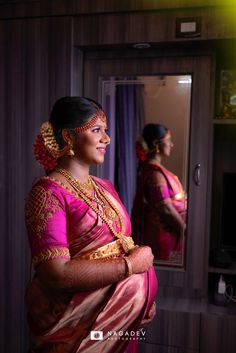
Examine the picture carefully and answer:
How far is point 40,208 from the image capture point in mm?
1138

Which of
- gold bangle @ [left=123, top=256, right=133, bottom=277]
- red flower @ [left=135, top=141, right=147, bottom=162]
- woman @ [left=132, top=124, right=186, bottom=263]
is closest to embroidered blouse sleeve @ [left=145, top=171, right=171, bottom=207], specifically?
woman @ [left=132, top=124, right=186, bottom=263]

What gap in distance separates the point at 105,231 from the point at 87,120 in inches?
15.2

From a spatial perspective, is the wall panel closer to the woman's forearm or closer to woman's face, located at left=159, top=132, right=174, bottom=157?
woman's face, located at left=159, top=132, right=174, bottom=157

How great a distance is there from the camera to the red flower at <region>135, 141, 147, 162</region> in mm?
1959

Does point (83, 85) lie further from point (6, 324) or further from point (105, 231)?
point (6, 324)

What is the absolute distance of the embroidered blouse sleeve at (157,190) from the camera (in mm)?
1944

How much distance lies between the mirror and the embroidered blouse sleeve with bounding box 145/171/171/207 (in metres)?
0.04

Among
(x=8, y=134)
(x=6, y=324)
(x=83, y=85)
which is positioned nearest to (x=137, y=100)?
(x=83, y=85)

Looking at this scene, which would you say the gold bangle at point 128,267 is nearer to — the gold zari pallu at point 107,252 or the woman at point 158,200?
the gold zari pallu at point 107,252

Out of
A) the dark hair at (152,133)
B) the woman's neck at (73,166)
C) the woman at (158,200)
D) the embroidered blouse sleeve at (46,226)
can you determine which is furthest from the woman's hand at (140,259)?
the dark hair at (152,133)

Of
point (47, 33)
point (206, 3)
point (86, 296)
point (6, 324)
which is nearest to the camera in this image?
point (86, 296)

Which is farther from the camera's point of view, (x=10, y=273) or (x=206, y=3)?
(x=10, y=273)

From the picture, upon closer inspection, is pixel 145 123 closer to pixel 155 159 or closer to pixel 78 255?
pixel 155 159

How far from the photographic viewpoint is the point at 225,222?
2.03 metres
